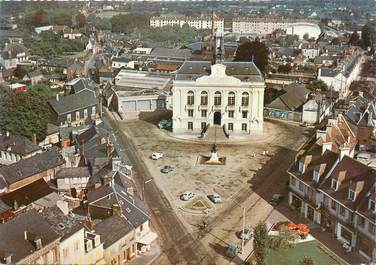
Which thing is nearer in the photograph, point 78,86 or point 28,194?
point 28,194

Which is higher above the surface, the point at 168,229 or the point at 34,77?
the point at 34,77

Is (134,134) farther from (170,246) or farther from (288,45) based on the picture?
(288,45)

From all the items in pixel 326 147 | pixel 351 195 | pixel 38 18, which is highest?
pixel 38 18

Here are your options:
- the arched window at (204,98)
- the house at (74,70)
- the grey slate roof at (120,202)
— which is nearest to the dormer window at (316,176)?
the grey slate roof at (120,202)

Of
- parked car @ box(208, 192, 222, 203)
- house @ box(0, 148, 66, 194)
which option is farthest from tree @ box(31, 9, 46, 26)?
parked car @ box(208, 192, 222, 203)

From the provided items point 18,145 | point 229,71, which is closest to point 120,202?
point 18,145

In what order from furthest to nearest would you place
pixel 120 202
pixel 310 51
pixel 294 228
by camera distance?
pixel 310 51 → pixel 294 228 → pixel 120 202

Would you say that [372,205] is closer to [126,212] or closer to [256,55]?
[126,212]
